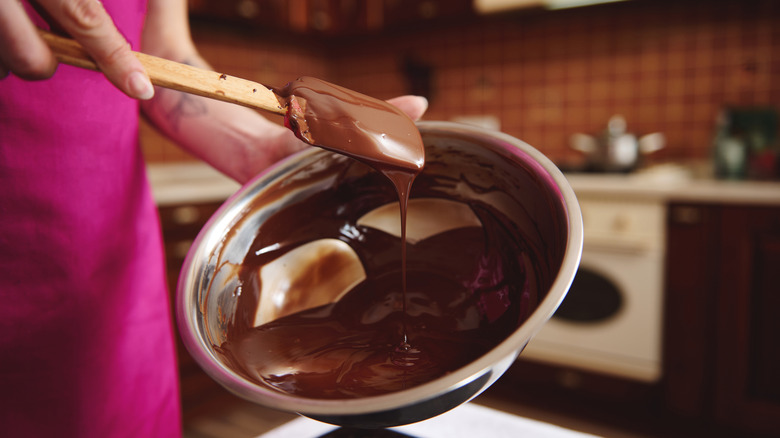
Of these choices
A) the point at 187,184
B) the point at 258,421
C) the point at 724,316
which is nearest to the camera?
the point at 724,316

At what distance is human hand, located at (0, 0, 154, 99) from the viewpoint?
1.05ft

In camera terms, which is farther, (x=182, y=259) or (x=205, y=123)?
(x=182, y=259)

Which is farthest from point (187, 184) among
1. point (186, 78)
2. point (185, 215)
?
point (186, 78)

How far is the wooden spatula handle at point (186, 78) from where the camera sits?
34 cm

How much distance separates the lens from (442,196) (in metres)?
0.59

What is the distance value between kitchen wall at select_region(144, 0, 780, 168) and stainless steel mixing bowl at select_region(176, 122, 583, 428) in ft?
5.51

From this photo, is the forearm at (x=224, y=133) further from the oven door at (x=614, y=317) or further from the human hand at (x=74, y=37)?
the oven door at (x=614, y=317)

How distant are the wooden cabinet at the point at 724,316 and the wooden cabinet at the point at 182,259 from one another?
1.43 metres

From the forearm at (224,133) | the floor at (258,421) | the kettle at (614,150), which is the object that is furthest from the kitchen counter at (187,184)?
the kettle at (614,150)

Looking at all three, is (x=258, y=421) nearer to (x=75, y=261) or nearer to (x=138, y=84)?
(x=75, y=261)

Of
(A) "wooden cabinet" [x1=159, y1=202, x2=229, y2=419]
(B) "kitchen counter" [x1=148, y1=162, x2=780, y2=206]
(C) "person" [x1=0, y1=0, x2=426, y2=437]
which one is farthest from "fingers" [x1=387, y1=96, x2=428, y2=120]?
(A) "wooden cabinet" [x1=159, y1=202, x2=229, y2=419]

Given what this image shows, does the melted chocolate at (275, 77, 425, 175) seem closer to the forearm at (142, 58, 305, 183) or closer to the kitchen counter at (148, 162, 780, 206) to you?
the forearm at (142, 58, 305, 183)

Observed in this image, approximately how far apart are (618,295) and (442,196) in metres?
1.29

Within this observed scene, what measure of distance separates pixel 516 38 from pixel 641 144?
696 millimetres
